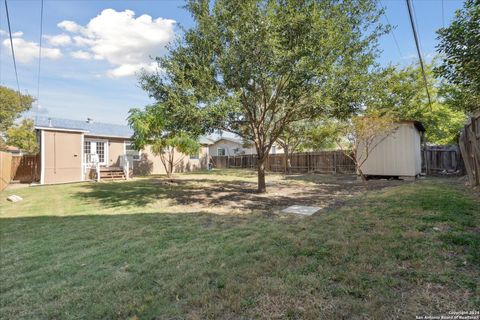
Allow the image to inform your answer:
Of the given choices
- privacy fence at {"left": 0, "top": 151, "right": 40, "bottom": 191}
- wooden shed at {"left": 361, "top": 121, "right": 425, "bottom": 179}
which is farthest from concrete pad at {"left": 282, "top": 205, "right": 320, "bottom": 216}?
privacy fence at {"left": 0, "top": 151, "right": 40, "bottom": 191}

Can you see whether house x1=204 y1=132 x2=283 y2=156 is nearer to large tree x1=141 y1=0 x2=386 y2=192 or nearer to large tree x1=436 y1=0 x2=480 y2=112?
large tree x1=141 y1=0 x2=386 y2=192

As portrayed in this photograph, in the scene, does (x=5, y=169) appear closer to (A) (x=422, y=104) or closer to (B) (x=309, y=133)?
(B) (x=309, y=133)

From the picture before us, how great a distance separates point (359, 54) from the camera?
7855 millimetres

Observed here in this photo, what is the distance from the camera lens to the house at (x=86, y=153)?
14.2m

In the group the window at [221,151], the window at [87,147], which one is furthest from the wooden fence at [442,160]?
the window at [221,151]

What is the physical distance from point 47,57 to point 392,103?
62.4 ft

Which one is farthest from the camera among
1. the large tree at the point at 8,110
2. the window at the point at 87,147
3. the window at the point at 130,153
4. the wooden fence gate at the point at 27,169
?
the large tree at the point at 8,110

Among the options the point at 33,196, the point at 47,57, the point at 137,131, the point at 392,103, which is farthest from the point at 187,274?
the point at 392,103

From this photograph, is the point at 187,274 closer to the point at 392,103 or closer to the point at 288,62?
the point at 288,62

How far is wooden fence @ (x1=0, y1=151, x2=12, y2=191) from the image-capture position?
11814mm

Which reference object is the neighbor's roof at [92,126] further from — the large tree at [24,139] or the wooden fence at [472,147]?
the wooden fence at [472,147]

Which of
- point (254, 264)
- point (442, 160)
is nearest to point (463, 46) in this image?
point (254, 264)

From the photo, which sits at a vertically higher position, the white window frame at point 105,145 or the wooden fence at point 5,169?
the white window frame at point 105,145

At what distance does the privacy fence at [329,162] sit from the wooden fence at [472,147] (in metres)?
5.53
